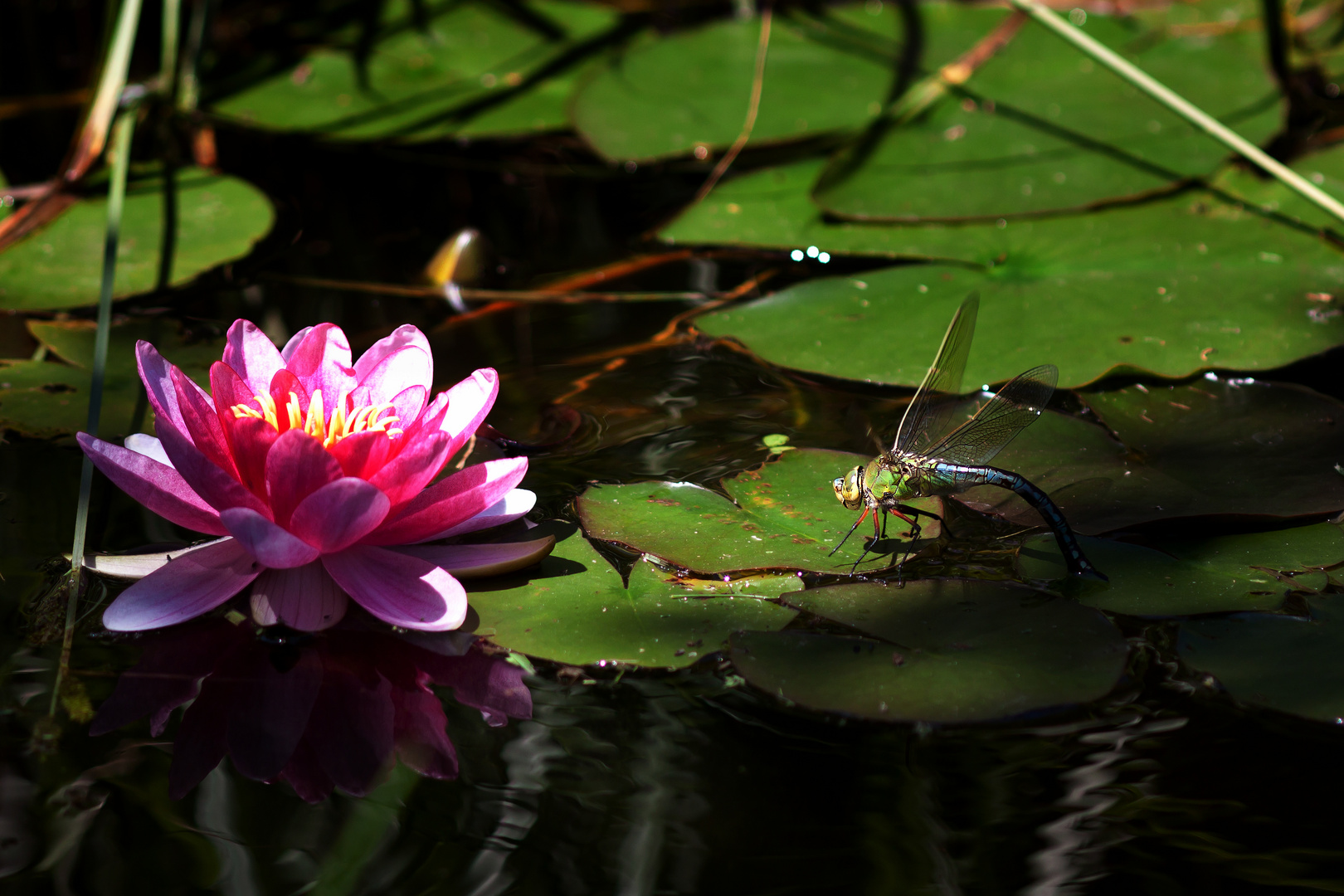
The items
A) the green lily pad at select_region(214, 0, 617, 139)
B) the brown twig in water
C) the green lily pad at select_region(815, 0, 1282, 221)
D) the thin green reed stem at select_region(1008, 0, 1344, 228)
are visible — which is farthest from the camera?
the green lily pad at select_region(214, 0, 617, 139)

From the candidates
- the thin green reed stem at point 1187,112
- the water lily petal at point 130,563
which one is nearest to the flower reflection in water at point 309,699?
the water lily petal at point 130,563

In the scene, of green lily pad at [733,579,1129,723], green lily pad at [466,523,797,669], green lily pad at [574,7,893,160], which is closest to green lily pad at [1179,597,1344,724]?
green lily pad at [733,579,1129,723]

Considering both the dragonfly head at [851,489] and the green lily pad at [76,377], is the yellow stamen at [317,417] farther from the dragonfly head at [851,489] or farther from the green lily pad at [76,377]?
the dragonfly head at [851,489]

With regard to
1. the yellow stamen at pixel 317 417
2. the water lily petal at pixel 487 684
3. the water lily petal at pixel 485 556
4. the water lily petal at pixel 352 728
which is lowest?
the water lily petal at pixel 352 728

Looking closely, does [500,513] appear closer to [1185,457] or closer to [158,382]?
[158,382]

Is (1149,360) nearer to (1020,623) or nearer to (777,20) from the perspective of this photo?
(1020,623)

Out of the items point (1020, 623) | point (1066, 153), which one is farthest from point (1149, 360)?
point (1066, 153)

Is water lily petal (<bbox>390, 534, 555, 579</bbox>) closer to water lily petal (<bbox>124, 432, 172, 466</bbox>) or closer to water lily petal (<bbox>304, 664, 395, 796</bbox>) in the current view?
water lily petal (<bbox>304, 664, 395, 796</bbox>)
